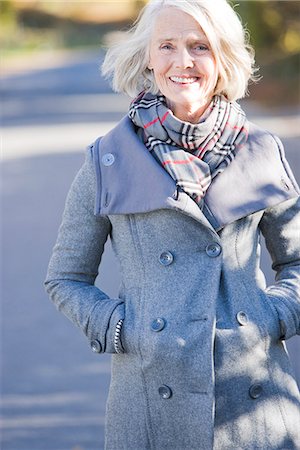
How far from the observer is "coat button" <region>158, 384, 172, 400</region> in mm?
2859

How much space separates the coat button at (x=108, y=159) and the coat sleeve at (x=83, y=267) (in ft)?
0.13

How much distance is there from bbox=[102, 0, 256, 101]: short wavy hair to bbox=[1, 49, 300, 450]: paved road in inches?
108

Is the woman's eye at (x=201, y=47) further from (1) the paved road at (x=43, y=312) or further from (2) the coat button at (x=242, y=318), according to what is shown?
(1) the paved road at (x=43, y=312)

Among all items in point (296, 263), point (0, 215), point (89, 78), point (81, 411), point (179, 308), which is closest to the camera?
point (179, 308)

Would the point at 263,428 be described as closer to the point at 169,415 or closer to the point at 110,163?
the point at 169,415

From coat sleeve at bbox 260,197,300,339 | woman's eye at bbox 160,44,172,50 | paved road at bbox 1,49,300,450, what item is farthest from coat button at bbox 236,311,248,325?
paved road at bbox 1,49,300,450

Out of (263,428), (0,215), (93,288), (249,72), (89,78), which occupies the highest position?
(89,78)

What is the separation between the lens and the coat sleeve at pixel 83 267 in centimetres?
294

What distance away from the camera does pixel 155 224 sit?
2902 millimetres

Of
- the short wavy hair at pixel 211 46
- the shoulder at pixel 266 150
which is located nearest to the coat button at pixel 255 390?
the shoulder at pixel 266 150

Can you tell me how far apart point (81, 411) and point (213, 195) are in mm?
3208

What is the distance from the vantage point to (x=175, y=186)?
2.84m

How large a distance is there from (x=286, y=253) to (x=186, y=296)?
0.37 meters

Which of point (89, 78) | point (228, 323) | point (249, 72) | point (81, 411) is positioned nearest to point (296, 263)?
point (228, 323)
